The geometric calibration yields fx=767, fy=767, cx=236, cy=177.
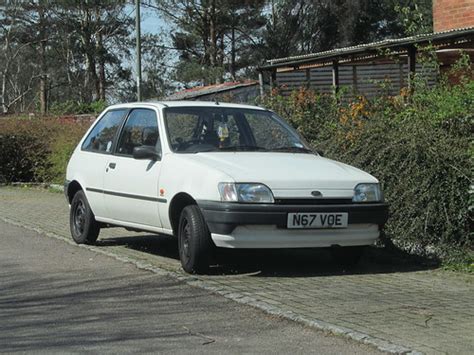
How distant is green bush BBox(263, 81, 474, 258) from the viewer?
8133 mm

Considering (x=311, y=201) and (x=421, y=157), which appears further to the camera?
(x=421, y=157)

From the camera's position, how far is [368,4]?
4156 centimetres

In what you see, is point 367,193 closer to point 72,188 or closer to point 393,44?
point 72,188

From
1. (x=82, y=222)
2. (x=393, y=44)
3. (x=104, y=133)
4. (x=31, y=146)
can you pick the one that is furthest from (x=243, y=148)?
(x=31, y=146)

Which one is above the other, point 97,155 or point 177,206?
point 97,155

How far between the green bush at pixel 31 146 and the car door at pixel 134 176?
11.9 meters

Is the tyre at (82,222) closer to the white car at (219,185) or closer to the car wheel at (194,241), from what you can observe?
the white car at (219,185)

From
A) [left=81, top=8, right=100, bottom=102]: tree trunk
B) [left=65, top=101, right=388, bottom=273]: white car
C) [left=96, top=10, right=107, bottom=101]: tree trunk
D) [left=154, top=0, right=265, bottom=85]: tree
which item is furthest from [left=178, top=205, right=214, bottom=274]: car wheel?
[left=96, top=10, right=107, bottom=101]: tree trunk

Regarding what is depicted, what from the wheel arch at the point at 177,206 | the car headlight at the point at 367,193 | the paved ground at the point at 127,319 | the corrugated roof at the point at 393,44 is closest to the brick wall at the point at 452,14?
the corrugated roof at the point at 393,44

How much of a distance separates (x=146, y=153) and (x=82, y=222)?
2.07 metres

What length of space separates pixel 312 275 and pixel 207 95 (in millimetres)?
16571

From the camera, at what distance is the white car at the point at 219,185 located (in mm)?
7023

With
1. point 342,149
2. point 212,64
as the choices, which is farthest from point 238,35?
point 342,149

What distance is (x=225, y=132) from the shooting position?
8305mm
